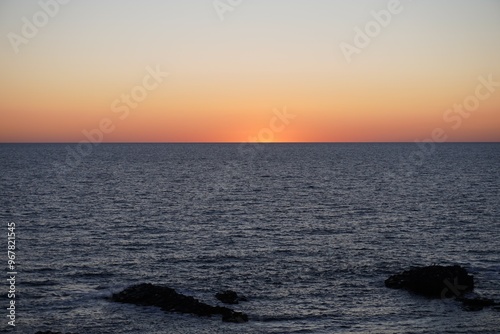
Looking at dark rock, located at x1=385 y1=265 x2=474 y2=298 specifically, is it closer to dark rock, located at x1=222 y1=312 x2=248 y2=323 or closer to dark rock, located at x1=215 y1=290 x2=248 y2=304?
dark rock, located at x1=215 y1=290 x2=248 y2=304

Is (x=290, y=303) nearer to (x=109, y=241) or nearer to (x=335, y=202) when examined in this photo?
(x=109, y=241)

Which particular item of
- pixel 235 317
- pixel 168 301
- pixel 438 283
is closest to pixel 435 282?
pixel 438 283

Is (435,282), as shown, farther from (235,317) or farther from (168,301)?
(168,301)

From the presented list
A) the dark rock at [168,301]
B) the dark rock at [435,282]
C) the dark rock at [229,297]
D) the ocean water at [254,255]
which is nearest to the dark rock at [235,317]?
the dark rock at [168,301]

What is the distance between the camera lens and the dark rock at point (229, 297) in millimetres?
39969

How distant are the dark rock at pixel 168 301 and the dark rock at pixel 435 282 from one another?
47.3 feet

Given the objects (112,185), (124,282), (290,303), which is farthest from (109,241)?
(112,185)

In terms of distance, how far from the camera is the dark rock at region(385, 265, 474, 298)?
41938mm

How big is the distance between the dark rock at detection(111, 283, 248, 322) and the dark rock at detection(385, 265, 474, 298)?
1440 centimetres

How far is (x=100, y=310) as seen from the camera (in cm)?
3784

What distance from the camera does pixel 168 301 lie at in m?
38.7

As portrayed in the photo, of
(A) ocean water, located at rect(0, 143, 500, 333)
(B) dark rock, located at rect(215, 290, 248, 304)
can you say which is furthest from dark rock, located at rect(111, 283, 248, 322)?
(B) dark rock, located at rect(215, 290, 248, 304)

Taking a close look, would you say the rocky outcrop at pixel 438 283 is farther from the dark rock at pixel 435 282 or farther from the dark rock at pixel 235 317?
the dark rock at pixel 235 317

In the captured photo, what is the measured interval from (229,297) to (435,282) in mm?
16167
